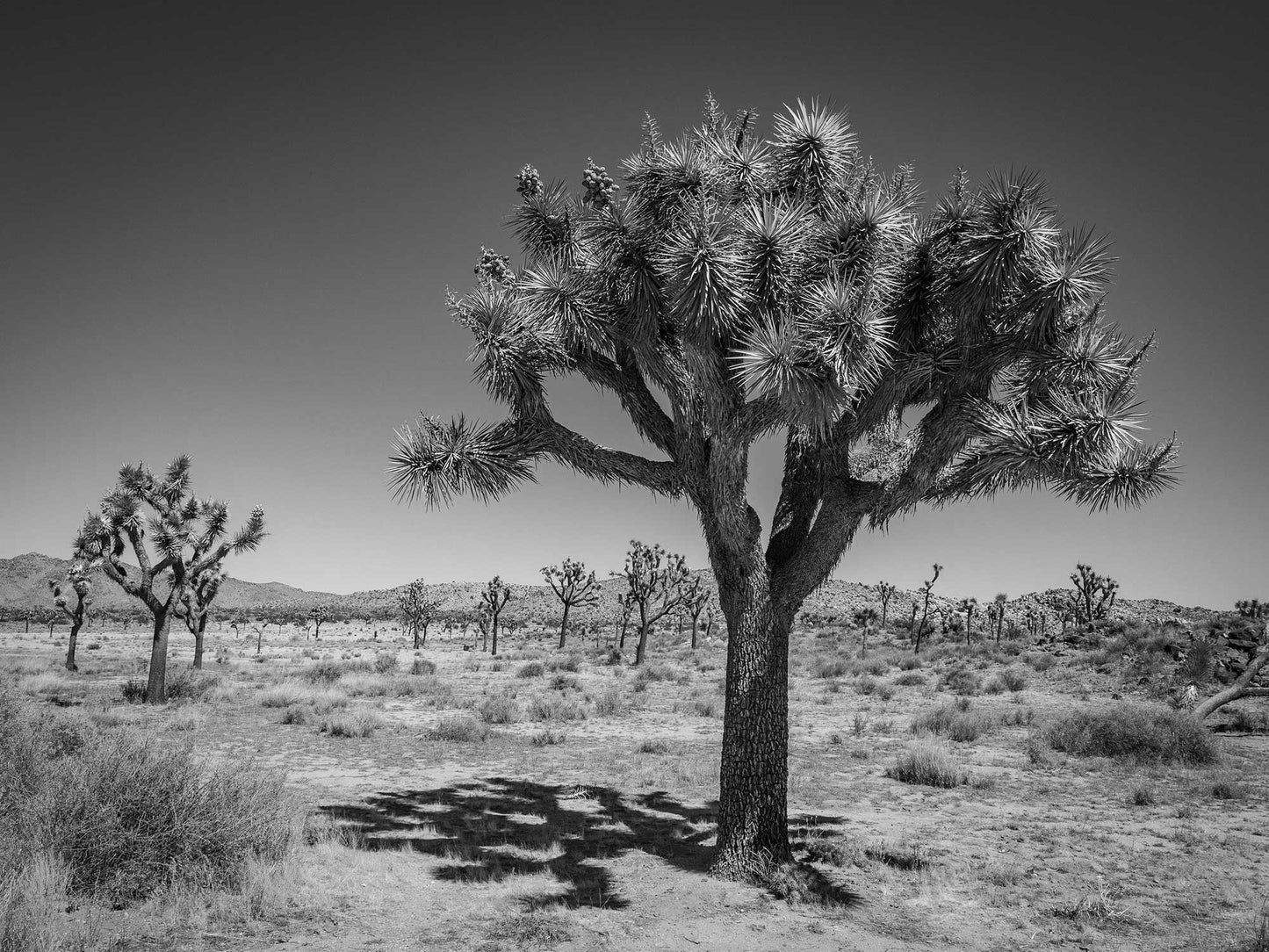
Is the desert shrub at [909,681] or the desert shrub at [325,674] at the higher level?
the desert shrub at [909,681]

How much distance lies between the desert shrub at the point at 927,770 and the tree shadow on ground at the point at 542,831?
9.98ft

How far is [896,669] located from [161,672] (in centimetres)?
2524

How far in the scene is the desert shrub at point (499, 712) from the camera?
17453 millimetres

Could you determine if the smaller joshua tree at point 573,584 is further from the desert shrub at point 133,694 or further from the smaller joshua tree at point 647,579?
the desert shrub at point 133,694

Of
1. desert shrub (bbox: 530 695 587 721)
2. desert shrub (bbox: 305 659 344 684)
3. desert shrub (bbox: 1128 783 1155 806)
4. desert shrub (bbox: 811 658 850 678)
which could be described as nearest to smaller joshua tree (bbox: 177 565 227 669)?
desert shrub (bbox: 305 659 344 684)

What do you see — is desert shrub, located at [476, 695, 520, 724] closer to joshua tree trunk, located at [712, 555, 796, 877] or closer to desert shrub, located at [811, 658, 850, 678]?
joshua tree trunk, located at [712, 555, 796, 877]

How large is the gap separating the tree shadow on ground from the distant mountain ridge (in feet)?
181

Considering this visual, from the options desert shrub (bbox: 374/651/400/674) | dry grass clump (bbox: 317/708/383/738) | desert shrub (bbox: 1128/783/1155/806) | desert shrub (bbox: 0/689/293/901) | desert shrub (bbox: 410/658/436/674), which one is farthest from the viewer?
desert shrub (bbox: 410/658/436/674)

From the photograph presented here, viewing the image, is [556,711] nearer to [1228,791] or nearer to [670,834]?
[670,834]

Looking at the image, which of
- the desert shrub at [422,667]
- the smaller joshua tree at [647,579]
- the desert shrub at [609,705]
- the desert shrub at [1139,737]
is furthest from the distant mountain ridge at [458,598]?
the desert shrub at [1139,737]

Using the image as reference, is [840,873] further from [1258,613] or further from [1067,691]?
[1258,613]

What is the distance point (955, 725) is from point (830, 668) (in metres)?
12.3

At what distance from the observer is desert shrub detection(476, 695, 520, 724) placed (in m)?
17.5

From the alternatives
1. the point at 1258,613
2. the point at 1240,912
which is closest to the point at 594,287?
the point at 1240,912
